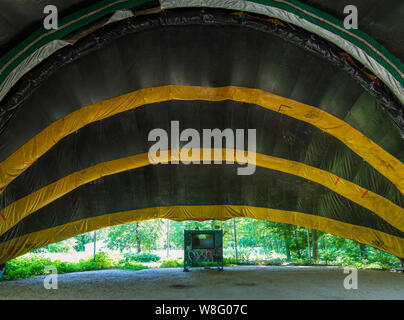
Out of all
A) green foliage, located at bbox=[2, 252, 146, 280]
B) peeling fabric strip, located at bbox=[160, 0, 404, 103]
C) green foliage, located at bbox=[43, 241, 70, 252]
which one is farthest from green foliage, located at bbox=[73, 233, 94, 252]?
peeling fabric strip, located at bbox=[160, 0, 404, 103]

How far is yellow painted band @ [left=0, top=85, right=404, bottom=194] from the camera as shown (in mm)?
8719

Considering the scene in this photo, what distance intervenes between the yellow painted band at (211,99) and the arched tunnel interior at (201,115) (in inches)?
1.5

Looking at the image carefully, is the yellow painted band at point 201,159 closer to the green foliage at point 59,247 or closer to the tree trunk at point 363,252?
the tree trunk at point 363,252

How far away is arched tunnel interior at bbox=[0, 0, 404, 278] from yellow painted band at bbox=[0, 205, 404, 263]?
2.0 inches

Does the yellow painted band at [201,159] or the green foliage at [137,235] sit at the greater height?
the yellow painted band at [201,159]

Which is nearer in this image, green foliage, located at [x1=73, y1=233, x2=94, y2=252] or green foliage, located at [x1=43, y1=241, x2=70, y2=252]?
green foliage, located at [x1=43, y1=241, x2=70, y2=252]

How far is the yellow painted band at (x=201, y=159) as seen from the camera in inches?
388

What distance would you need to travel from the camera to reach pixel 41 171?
10.4 meters

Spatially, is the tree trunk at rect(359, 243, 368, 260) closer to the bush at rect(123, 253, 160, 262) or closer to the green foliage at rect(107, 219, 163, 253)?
the bush at rect(123, 253, 160, 262)

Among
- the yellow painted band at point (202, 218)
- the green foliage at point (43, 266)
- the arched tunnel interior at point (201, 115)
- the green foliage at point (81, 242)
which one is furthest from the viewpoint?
the green foliage at point (81, 242)

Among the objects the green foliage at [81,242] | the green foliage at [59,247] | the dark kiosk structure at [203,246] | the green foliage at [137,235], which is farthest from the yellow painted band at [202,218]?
the green foliage at [81,242]

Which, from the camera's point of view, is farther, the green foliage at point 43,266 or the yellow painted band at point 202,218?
the green foliage at point 43,266
